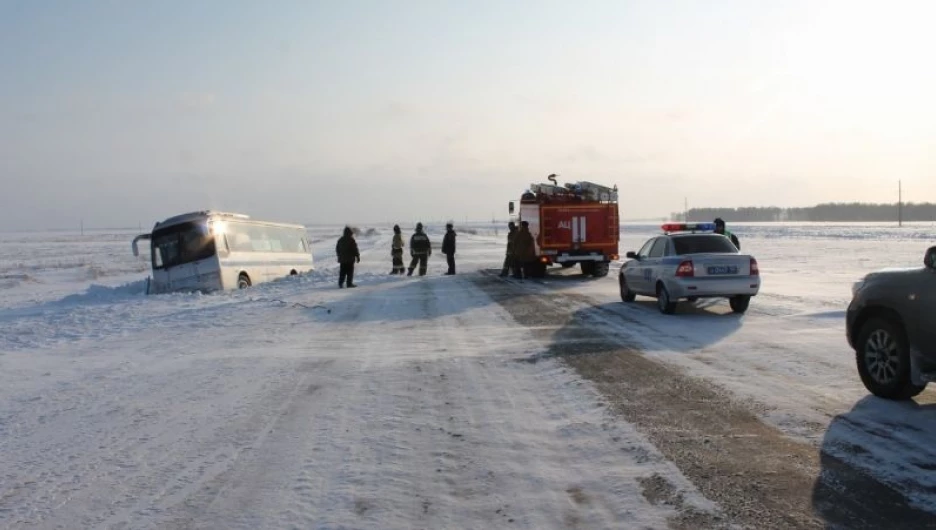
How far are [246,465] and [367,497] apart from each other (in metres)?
1.17

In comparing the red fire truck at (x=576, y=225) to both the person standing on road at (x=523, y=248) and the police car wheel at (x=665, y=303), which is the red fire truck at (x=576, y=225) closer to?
the person standing on road at (x=523, y=248)

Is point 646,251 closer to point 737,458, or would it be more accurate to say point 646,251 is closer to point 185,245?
point 737,458

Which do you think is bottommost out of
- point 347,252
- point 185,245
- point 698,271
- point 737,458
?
point 737,458

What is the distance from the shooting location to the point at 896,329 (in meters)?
6.55

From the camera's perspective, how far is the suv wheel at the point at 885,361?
6.45 m

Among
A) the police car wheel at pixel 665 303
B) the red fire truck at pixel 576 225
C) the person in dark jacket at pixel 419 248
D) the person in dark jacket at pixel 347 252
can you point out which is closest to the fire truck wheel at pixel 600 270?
the red fire truck at pixel 576 225

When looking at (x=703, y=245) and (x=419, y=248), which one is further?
(x=419, y=248)

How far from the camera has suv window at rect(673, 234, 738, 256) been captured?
13711mm

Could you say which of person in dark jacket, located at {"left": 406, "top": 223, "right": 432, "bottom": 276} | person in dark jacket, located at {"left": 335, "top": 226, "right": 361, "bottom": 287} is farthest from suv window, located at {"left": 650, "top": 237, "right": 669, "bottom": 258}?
person in dark jacket, located at {"left": 406, "top": 223, "right": 432, "bottom": 276}

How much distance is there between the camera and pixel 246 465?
16.8 ft

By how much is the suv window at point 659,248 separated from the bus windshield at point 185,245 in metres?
12.3

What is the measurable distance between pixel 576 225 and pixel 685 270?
34.9 ft

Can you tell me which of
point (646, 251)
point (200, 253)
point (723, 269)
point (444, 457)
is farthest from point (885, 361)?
point (200, 253)

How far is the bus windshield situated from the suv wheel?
17.4 meters
